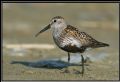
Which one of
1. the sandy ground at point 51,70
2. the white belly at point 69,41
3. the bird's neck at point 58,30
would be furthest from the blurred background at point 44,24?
the bird's neck at point 58,30

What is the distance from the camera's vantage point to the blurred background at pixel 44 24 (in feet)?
43.3

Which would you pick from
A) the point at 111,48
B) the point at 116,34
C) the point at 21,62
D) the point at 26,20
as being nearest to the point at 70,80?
the point at 21,62

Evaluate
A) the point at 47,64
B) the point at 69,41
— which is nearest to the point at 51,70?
the point at 47,64

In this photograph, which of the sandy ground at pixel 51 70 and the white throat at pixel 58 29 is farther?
the white throat at pixel 58 29

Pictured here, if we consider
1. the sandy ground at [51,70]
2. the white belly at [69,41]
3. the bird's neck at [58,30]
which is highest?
the bird's neck at [58,30]

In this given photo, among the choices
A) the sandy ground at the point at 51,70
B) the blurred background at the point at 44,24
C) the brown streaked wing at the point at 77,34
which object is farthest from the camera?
the blurred background at the point at 44,24

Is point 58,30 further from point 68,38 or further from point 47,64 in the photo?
point 47,64

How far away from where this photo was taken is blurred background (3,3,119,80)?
13211 millimetres

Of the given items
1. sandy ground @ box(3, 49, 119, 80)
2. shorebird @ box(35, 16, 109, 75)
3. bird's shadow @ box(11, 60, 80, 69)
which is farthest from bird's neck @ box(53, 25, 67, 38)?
bird's shadow @ box(11, 60, 80, 69)

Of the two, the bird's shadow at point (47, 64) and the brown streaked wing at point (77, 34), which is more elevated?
the brown streaked wing at point (77, 34)

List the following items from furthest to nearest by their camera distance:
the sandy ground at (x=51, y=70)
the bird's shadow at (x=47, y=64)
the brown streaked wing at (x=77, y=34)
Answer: the bird's shadow at (x=47, y=64)
the brown streaked wing at (x=77, y=34)
the sandy ground at (x=51, y=70)

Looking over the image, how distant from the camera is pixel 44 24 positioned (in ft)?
64.3

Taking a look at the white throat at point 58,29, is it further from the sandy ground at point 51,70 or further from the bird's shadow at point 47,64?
the bird's shadow at point 47,64

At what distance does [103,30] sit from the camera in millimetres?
19500
